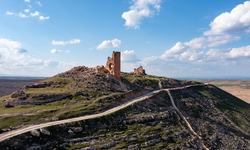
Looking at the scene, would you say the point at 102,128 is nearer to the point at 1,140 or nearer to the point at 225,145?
the point at 1,140

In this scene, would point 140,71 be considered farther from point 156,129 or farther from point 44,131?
point 44,131

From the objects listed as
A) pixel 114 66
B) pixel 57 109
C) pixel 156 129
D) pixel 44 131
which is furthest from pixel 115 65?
pixel 44 131

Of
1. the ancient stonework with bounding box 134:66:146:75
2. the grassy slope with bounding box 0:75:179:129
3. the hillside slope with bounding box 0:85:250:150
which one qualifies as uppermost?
the ancient stonework with bounding box 134:66:146:75

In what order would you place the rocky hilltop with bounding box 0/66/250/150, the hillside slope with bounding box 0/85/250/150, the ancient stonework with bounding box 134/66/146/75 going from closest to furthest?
the hillside slope with bounding box 0/85/250/150, the rocky hilltop with bounding box 0/66/250/150, the ancient stonework with bounding box 134/66/146/75

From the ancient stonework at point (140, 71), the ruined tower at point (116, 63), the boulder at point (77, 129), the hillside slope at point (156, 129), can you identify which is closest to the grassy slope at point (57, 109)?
the hillside slope at point (156, 129)

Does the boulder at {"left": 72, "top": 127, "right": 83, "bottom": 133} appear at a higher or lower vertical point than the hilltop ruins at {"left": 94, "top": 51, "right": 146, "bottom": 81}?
lower

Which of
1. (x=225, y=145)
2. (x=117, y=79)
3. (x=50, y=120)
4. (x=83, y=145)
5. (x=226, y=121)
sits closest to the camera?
(x=83, y=145)

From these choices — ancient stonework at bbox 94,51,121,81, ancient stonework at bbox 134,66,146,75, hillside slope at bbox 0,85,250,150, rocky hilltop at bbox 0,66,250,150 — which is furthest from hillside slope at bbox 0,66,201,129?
ancient stonework at bbox 134,66,146,75

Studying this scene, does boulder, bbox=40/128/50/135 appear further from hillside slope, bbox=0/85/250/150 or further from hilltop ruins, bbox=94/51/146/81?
hilltop ruins, bbox=94/51/146/81

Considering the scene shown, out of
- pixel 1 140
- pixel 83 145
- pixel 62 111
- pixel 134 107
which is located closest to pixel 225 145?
pixel 134 107

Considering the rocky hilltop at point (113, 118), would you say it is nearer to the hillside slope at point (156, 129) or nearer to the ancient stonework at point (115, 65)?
the hillside slope at point (156, 129)

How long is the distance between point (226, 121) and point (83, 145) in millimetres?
39771

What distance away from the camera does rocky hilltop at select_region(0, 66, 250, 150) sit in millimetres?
27234

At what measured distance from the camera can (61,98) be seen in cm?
3916
